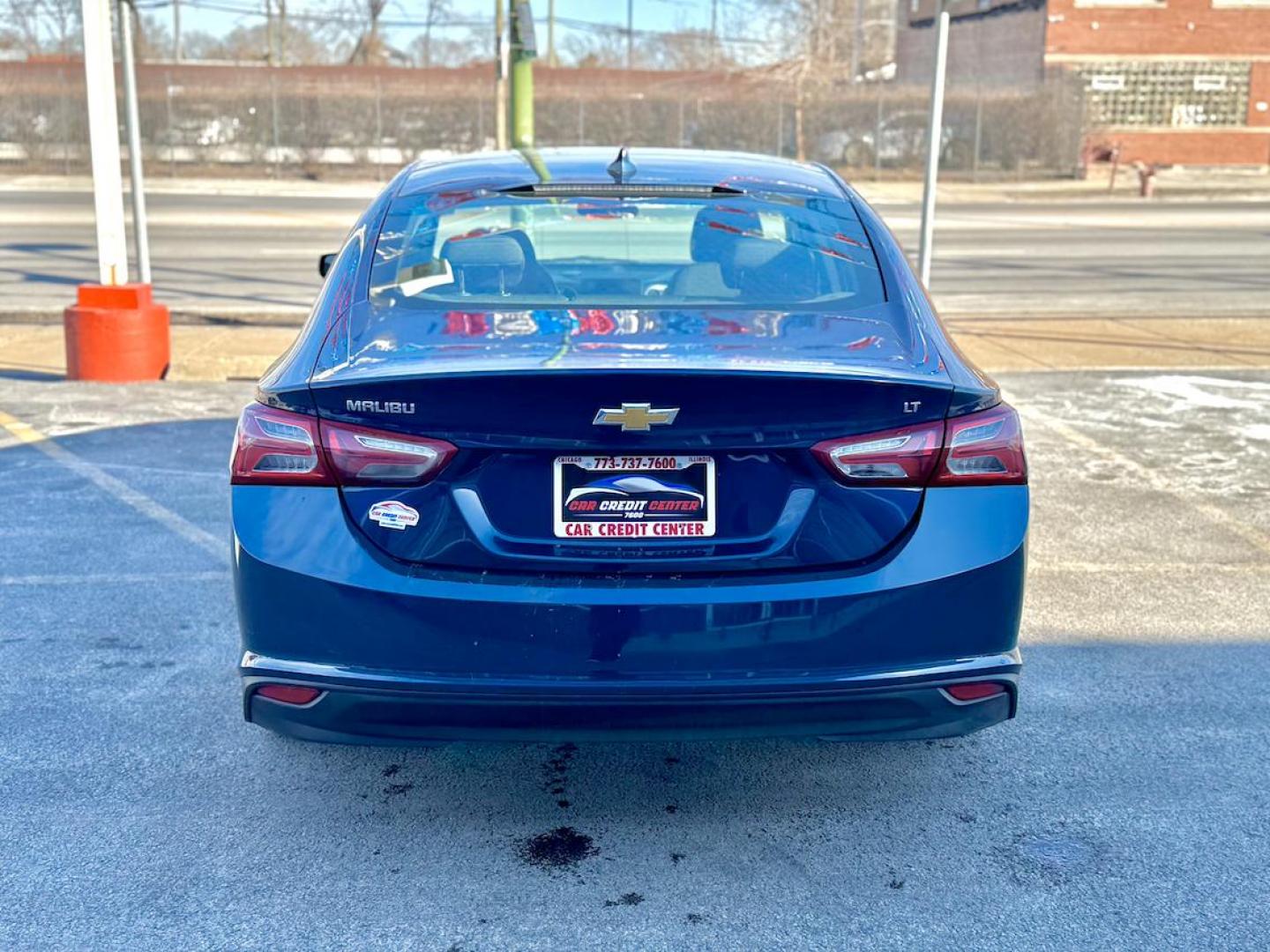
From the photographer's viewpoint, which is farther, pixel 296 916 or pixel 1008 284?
pixel 1008 284

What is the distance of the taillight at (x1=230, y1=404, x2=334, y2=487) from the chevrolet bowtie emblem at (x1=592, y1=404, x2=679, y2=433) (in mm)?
629

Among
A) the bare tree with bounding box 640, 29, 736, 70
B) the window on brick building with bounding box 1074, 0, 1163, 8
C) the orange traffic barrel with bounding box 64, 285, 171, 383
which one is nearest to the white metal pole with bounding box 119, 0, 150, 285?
the orange traffic barrel with bounding box 64, 285, 171, 383

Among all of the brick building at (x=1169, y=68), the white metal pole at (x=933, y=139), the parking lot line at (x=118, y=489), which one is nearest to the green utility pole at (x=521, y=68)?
the white metal pole at (x=933, y=139)

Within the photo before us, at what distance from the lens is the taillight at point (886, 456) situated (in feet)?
10.5

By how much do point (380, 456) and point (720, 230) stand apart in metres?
1.61

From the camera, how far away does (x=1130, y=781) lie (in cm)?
391

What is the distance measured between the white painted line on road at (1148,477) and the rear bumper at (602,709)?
11.3 ft

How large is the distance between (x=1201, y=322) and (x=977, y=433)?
1033 cm

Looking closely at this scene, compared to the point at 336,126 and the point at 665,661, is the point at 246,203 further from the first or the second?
the point at 665,661

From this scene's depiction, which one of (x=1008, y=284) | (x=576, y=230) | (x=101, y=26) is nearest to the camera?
(x=576, y=230)

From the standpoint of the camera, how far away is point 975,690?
333 centimetres

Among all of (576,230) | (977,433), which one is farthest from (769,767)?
(576,230)

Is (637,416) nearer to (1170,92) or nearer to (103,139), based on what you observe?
(103,139)

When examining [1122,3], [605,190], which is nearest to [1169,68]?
[1122,3]
